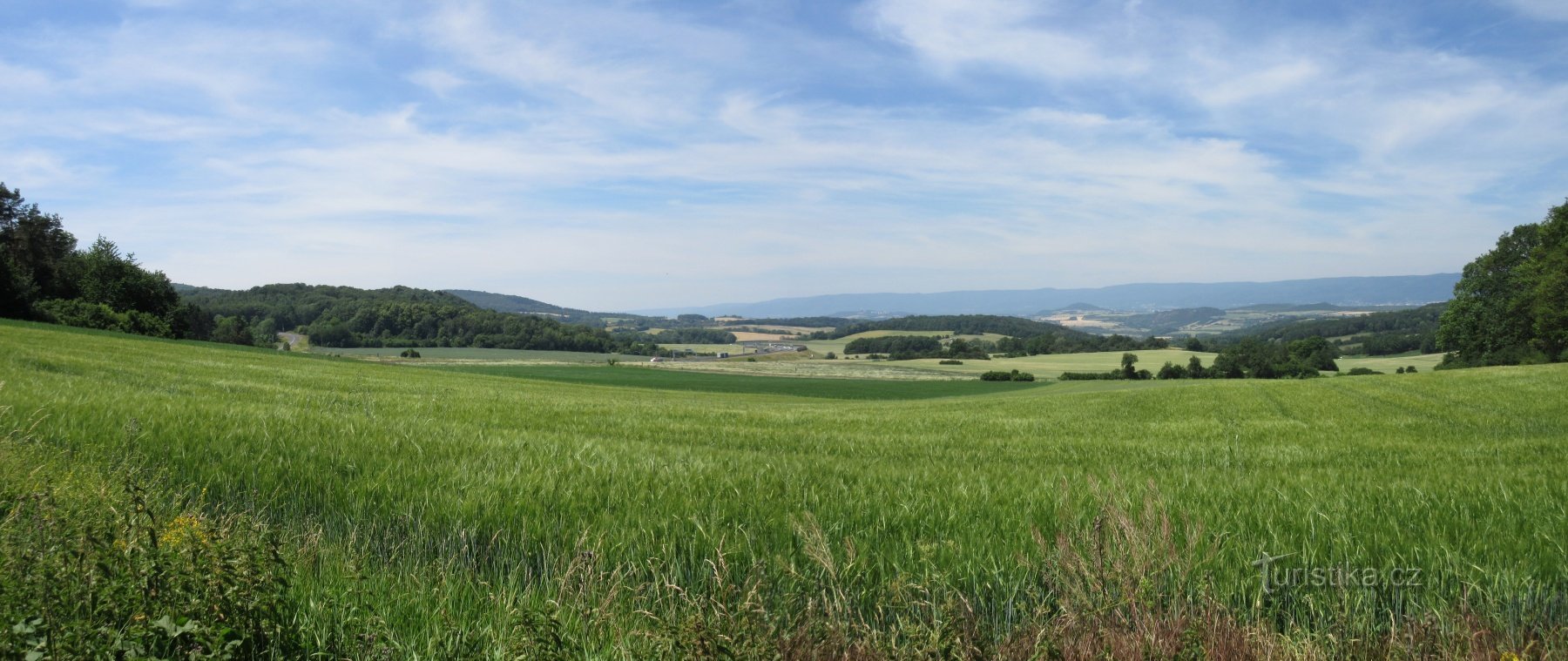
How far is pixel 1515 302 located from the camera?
56.6 meters

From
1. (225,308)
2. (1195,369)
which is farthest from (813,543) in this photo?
(225,308)

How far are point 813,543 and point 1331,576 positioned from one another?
2519mm

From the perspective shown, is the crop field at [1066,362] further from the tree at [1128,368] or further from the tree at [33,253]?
the tree at [33,253]

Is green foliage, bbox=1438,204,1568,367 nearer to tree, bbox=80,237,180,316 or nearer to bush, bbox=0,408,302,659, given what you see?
bush, bbox=0,408,302,659

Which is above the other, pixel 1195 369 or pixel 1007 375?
pixel 1195 369

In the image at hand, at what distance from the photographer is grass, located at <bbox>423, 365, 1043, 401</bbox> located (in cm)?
6525

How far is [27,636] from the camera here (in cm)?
241

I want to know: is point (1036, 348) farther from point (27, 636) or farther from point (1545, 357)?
point (27, 636)

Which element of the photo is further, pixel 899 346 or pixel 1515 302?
pixel 899 346

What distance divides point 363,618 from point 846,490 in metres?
3.19

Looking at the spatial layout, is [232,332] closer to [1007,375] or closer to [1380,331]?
[1007,375]

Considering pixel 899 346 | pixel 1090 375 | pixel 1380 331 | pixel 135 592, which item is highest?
pixel 135 592

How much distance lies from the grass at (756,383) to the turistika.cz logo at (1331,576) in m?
57.2

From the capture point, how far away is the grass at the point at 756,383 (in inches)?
2569
